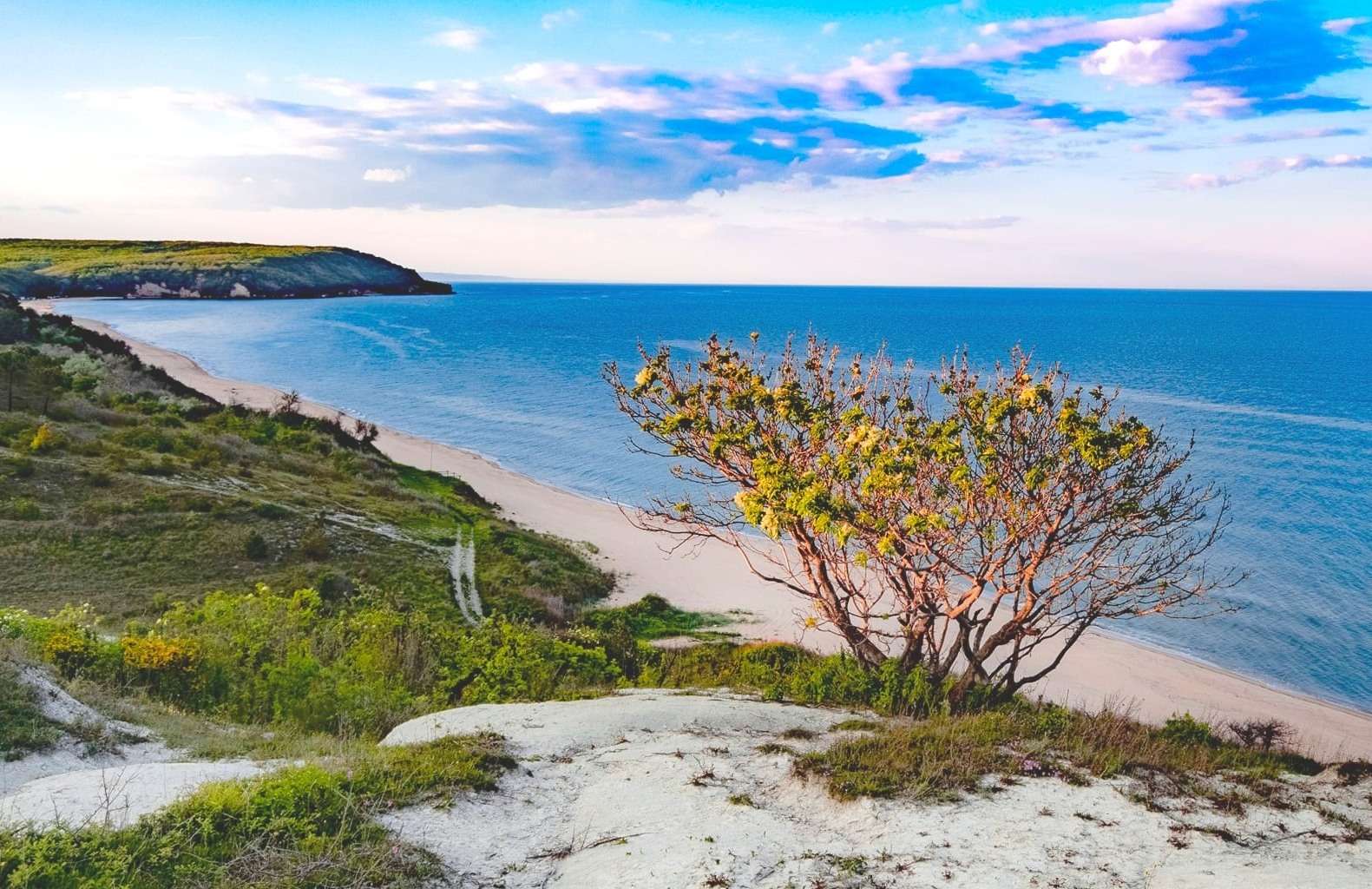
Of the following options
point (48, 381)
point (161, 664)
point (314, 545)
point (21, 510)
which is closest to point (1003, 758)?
point (161, 664)

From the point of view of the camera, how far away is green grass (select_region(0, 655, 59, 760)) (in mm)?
9438

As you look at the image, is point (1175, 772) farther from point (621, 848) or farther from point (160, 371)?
point (160, 371)

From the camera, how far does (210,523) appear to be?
86.4 ft

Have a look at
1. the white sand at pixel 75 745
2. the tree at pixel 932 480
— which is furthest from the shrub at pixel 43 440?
the tree at pixel 932 480

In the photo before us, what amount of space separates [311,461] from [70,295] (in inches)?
7121

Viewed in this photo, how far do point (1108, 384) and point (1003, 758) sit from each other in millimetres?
82876

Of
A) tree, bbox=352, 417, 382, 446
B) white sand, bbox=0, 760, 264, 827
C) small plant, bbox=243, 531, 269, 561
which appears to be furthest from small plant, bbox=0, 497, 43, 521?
tree, bbox=352, 417, 382, 446

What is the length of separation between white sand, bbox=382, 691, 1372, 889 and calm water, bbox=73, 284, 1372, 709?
75.3 ft

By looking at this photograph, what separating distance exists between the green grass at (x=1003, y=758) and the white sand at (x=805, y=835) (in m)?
0.27

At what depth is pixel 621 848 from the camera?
8.28 m

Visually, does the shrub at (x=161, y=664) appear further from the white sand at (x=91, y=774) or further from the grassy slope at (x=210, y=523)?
the grassy slope at (x=210, y=523)

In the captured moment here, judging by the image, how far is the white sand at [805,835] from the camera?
7805 millimetres

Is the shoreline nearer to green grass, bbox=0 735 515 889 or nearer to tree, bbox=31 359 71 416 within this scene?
green grass, bbox=0 735 515 889

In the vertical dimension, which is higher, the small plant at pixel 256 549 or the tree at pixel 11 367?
the tree at pixel 11 367
